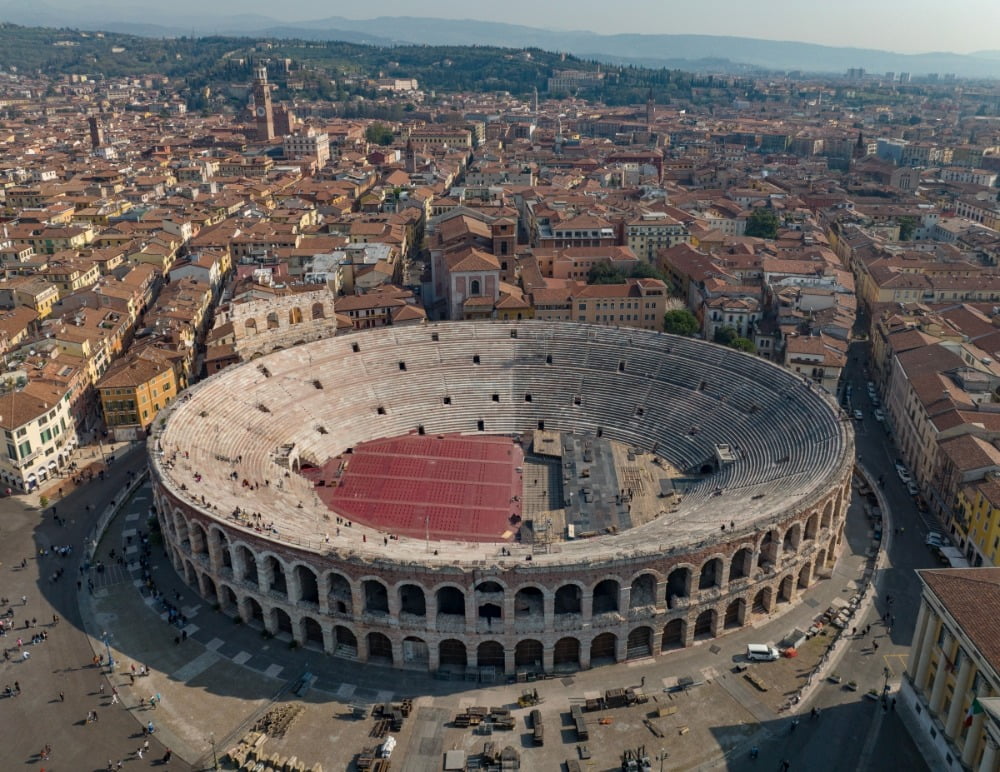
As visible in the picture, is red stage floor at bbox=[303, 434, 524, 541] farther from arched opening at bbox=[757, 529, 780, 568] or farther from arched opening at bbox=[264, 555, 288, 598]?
arched opening at bbox=[757, 529, 780, 568]

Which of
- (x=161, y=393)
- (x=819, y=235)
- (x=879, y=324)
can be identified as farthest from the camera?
(x=819, y=235)

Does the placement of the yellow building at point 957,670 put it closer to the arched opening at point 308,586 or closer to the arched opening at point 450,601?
the arched opening at point 450,601

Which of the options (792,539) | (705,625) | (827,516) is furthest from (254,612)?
(827,516)

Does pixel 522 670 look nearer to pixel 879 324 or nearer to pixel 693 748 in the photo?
pixel 693 748

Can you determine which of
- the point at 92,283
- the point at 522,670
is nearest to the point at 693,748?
the point at 522,670

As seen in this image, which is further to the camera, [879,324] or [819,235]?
[819,235]

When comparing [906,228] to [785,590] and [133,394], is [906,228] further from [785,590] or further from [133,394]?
[133,394]

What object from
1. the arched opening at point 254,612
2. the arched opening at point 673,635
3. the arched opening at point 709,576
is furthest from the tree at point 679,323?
the arched opening at point 254,612
